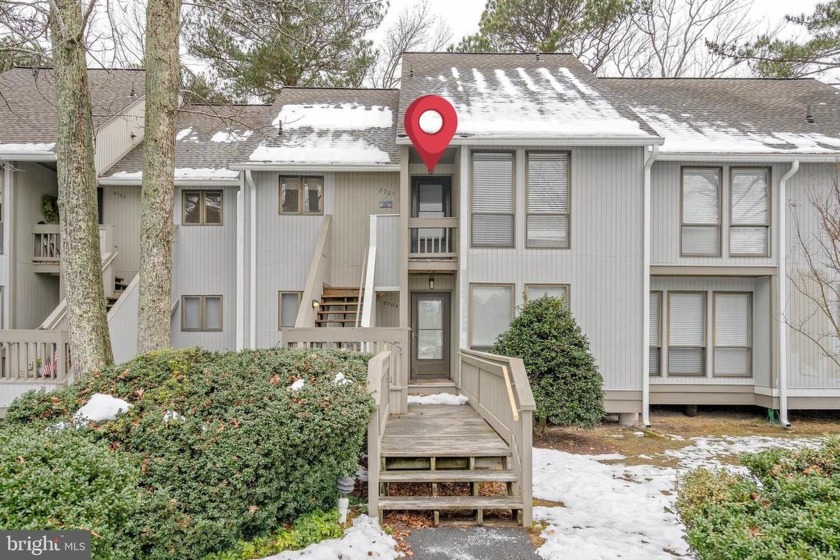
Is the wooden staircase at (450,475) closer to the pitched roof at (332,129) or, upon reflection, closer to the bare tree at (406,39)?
the pitched roof at (332,129)

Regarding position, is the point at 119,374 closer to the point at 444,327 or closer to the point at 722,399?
the point at 444,327

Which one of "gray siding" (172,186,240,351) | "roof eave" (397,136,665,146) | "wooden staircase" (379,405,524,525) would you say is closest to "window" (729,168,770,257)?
"roof eave" (397,136,665,146)

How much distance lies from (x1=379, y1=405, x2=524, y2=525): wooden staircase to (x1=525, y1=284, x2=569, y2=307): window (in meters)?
4.01

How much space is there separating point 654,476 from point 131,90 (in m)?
15.6

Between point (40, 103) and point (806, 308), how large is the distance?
18419 mm

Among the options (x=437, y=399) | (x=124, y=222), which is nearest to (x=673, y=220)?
(x=437, y=399)

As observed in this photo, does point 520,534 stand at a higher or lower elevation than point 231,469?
lower

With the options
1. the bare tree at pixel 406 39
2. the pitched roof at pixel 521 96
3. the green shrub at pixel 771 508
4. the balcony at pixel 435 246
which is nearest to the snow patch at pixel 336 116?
the pitched roof at pixel 521 96

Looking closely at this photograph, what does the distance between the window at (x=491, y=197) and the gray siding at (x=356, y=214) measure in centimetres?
227

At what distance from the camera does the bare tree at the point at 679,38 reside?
2125cm

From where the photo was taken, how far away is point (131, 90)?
14.8 metres

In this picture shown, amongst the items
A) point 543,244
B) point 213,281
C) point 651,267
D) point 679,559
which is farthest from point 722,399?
point 213,281

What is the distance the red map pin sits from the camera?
10281 mm

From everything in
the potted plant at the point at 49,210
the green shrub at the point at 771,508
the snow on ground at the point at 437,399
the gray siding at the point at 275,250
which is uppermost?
the potted plant at the point at 49,210
